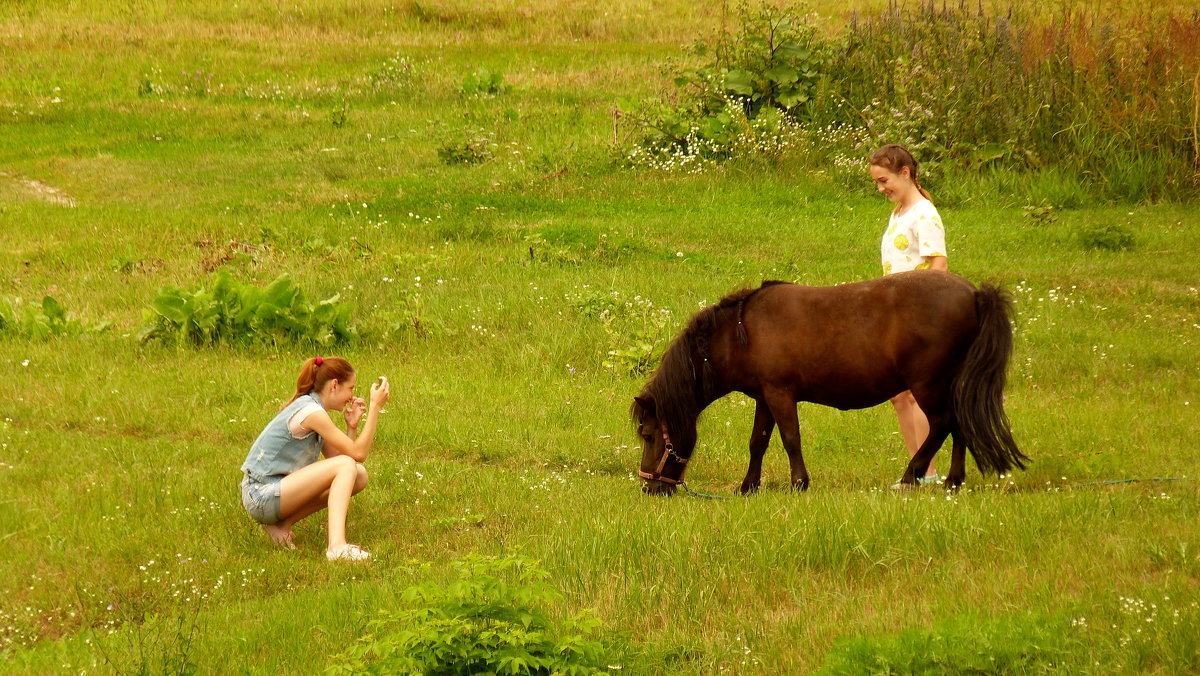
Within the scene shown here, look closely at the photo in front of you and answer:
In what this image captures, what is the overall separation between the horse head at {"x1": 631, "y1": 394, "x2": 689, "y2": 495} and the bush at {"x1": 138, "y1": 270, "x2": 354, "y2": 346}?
456cm

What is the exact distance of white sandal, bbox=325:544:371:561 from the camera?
6812mm

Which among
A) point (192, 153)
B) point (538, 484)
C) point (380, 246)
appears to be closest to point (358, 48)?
point (192, 153)

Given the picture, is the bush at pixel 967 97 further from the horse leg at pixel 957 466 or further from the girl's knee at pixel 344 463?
the girl's knee at pixel 344 463

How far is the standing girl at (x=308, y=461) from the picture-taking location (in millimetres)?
6969

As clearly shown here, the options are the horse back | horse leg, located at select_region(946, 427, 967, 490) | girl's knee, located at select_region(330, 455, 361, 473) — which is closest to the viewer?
girl's knee, located at select_region(330, 455, 361, 473)

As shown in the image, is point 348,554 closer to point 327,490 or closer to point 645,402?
point 327,490

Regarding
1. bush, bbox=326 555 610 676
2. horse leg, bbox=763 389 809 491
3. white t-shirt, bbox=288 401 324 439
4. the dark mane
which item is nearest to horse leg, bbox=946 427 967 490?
horse leg, bbox=763 389 809 491

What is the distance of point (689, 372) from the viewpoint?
7.71 m

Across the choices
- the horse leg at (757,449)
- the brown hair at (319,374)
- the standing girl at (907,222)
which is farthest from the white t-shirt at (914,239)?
the brown hair at (319,374)

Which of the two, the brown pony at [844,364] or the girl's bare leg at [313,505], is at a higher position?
the brown pony at [844,364]

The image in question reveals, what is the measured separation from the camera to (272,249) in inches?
570

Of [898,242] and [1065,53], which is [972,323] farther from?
[1065,53]

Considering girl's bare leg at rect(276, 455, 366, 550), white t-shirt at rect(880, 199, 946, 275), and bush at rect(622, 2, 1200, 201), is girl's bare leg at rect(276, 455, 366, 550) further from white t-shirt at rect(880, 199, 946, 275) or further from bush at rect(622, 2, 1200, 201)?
bush at rect(622, 2, 1200, 201)

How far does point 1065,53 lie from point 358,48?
16555 millimetres
